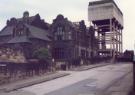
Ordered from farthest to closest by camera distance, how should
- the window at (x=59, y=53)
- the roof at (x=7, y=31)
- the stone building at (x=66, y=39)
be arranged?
the roof at (x=7, y=31), the window at (x=59, y=53), the stone building at (x=66, y=39)

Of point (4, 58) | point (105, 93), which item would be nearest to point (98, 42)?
point (4, 58)

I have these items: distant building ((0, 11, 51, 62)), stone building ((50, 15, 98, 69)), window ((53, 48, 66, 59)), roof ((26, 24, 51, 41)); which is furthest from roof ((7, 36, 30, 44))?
window ((53, 48, 66, 59))

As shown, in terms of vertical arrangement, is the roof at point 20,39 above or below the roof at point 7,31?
below

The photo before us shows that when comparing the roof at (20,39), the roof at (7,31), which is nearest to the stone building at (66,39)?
the roof at (20,39)

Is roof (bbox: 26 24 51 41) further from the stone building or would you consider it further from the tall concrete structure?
the tall concrete structure

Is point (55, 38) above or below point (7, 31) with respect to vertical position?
below

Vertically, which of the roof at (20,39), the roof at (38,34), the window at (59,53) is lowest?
the window at (59,53)

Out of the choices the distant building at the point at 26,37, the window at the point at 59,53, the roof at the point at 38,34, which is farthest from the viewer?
the window at the point at 59,53

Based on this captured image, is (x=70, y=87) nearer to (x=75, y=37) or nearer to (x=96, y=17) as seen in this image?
(x=75, y=37)

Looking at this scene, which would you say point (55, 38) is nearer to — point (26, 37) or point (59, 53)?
point (59, 53)

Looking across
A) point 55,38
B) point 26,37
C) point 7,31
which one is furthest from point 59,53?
point 7,31

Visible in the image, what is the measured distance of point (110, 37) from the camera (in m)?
54.8

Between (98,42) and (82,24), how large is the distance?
8.90m

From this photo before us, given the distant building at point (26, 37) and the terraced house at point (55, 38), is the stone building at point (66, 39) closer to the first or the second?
the terraced house at point (55, 38)
